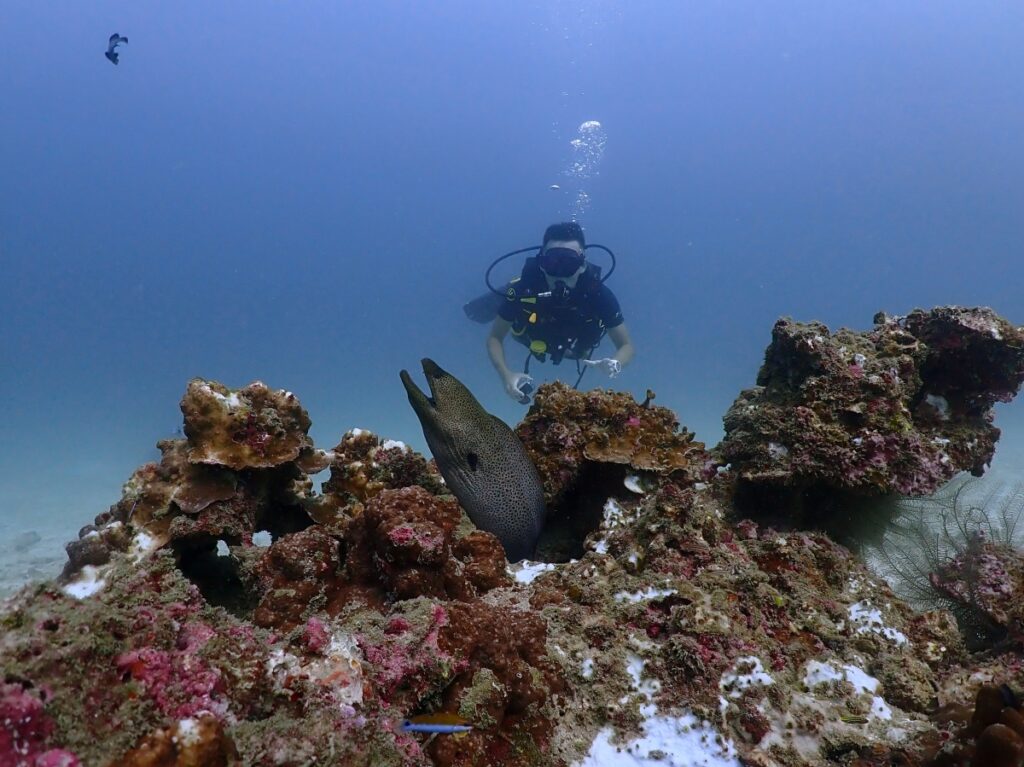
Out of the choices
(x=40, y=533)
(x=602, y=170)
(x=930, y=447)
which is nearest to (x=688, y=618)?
(x=930, y=447)

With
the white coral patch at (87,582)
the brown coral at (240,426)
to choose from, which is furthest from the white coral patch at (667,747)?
the brown coral at (240,426)

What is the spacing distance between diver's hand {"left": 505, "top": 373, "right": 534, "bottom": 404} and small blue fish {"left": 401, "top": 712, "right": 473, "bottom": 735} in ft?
21.2

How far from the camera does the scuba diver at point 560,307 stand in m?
10.8

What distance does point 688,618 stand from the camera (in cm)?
246

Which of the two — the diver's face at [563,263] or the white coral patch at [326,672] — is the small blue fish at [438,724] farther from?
the diver's face at [563,263]

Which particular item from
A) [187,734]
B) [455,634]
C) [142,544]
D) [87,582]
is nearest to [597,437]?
[455,634]

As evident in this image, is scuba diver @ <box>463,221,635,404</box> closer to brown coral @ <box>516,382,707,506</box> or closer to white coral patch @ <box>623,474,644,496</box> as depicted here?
brown coral @ <box>516,382,707,506</box>

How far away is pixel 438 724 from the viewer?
1.69 m

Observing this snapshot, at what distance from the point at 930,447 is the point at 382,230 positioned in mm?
178846

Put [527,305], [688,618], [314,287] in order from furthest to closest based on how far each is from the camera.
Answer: [314,287]
[527,305]
[688,618]

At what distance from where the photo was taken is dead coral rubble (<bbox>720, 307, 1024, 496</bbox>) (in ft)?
12.6

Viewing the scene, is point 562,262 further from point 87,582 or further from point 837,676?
point 87,582

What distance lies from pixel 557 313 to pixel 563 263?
112cm

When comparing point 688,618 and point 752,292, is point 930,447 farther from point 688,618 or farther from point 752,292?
point 752,292
